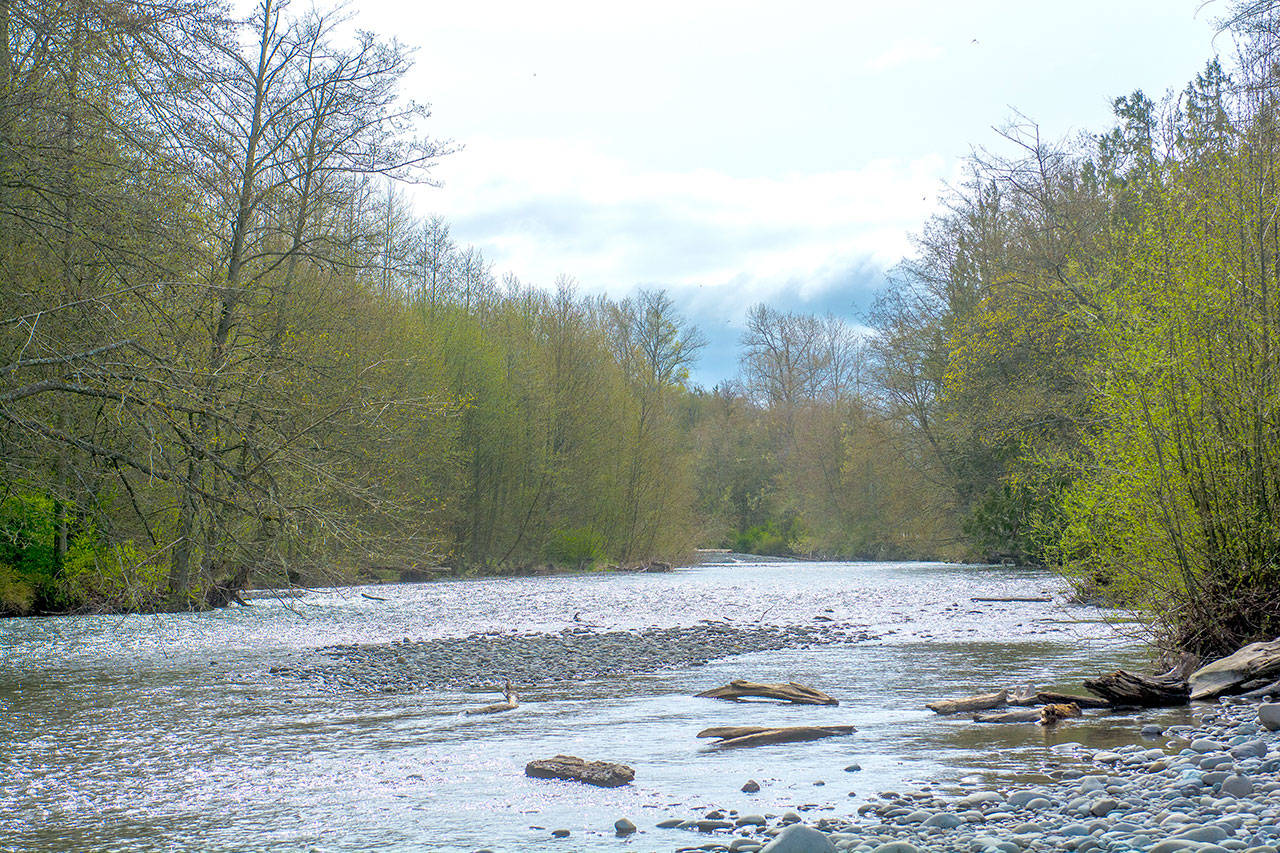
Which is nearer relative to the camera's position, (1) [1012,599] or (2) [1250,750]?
(2) [1250,750]

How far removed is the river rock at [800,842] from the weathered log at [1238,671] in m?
5.53

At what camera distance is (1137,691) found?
28.3 ft

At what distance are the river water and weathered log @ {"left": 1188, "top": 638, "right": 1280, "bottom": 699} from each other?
3.25 ft

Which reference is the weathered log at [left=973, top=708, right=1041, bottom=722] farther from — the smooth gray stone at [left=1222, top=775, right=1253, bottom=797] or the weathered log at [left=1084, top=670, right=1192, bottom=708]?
the smooth gray stone at [left=1222, top=775, right=1253, bottom=797]

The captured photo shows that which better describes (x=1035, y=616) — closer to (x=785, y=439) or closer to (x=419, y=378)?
(x=419, y=378)

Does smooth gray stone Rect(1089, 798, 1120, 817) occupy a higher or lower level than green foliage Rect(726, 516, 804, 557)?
lower

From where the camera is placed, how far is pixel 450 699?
10.4 m

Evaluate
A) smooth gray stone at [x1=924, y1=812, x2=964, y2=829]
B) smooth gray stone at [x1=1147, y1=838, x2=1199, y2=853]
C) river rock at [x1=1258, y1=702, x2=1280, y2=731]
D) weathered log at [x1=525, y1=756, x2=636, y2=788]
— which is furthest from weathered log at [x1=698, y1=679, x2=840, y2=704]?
smooth gray stone at [x1=1147, y1=838, x2=1199, y2=853]

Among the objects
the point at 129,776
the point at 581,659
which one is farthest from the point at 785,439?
the point at 129,776

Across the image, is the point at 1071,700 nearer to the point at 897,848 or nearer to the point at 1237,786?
the point at 1237,786

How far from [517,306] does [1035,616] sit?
28.1 meters

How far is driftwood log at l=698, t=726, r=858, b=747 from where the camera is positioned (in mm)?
7734

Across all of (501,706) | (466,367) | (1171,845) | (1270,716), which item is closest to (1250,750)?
(1270,716)

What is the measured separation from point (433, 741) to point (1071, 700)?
5383 mm
